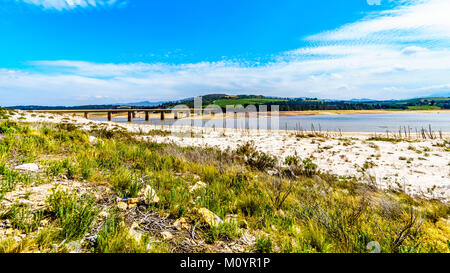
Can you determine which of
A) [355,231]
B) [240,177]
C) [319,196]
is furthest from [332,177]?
[355,231]

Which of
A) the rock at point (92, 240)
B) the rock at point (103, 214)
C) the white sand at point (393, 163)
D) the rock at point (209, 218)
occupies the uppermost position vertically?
the rock at point (103, 214)

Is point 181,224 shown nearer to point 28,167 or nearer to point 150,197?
point 150,197

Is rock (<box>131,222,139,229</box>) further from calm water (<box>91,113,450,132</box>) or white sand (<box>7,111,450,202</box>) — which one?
calm water (<box>91,113,450,132</box>)

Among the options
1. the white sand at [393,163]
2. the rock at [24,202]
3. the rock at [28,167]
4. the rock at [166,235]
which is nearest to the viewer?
the rock at [166,235]

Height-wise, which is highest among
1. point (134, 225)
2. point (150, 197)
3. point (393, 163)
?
point (150, 197)

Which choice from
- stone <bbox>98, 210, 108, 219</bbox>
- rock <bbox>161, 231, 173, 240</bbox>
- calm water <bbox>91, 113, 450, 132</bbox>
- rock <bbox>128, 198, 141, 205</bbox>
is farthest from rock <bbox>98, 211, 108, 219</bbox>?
calm water <bbox>91, 113, 450, 132</bbox>

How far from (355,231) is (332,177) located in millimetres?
6340

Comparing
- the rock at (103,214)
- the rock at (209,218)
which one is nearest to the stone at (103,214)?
the rock at (103,214)

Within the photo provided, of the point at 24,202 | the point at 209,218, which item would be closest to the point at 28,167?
the point at 24,202

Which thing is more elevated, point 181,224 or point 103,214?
point 103,214

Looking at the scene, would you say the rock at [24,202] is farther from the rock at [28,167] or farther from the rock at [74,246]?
the rock at [28,167]

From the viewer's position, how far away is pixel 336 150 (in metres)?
12.8
